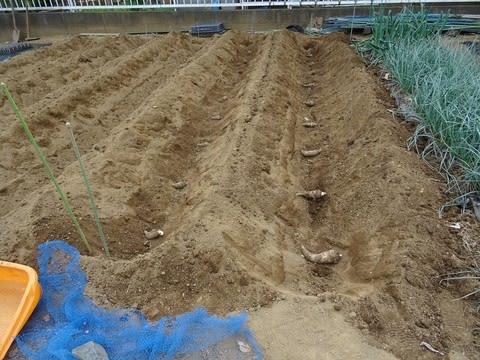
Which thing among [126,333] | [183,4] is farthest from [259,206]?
[183,4]

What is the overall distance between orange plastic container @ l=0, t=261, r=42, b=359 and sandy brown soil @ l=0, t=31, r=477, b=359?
0.68ft

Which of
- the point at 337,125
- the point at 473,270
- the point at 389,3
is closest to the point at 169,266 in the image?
the point at 473,270

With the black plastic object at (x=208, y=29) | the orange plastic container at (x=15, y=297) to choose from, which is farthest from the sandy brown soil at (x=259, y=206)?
the black plastic object at (x=208, y=29)

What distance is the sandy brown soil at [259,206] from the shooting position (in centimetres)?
198

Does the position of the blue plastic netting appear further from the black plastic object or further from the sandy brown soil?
the black plastic object

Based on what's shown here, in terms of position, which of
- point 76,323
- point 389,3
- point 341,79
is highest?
point 389,3

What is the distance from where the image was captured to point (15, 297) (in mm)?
2094

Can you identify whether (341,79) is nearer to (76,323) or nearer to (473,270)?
(473,270)

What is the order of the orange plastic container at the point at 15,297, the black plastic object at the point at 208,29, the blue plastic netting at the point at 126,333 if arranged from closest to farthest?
the blue plastic netting at the point at 126,333 → the orange plastic container at the point at 15,297 → the black plastic object at the point at 208,29

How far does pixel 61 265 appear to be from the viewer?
2270mm

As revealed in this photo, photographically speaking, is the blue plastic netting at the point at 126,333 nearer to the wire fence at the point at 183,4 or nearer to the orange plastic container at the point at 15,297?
the orange plastic container at the point at 15,297

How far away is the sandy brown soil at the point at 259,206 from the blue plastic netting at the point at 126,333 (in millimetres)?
93

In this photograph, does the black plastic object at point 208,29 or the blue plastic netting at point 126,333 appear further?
the black plastic object at point 208,29

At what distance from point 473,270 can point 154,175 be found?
2.47m
